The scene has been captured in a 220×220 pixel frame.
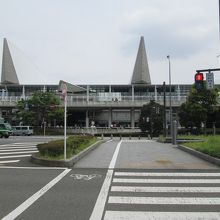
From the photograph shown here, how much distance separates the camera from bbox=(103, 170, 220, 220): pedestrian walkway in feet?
20.9

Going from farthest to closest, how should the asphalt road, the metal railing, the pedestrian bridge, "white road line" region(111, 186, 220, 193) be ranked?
the metal railing, the pedestrian bridge, "white road line" region(111, 186, 220, 193), the asphalt road

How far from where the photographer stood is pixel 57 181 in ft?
32.0

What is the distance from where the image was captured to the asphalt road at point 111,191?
6.46m

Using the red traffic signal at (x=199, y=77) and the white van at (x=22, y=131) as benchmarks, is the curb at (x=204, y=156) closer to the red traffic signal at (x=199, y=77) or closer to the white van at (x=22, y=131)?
the red traffic signal at (x=199, y=77)

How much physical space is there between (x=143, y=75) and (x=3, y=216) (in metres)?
103

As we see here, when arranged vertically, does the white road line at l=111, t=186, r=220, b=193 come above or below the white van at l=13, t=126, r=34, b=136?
below

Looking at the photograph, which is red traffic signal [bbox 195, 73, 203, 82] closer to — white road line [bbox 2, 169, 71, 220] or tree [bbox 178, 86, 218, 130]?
white road line [bbox 2, 169, 71, 220]

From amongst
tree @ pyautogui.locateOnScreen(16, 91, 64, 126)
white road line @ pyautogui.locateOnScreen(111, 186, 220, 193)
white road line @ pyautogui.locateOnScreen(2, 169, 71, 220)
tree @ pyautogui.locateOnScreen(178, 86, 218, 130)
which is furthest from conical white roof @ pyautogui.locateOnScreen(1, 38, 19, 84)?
white road line @ pyautogui.locateOnScreen(111, 186, 220, 193)

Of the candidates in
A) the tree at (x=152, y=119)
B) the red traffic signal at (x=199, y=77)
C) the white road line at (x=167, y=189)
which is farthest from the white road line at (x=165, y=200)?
the tree at (x=152, y=119)

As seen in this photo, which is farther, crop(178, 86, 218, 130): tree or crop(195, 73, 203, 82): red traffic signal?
crop(178, 86, 218, 130): tree

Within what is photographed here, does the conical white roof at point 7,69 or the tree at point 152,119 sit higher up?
the conical white roof at point 7,69

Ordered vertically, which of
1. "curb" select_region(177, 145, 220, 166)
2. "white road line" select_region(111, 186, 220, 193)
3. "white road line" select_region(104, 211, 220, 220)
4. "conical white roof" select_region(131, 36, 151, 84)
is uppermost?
"conical white roof" select_region(131, 36, 151, 84)

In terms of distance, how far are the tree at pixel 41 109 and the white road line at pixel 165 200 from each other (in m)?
57.2

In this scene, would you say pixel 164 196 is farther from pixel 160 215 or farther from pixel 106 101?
pixel 106 101
